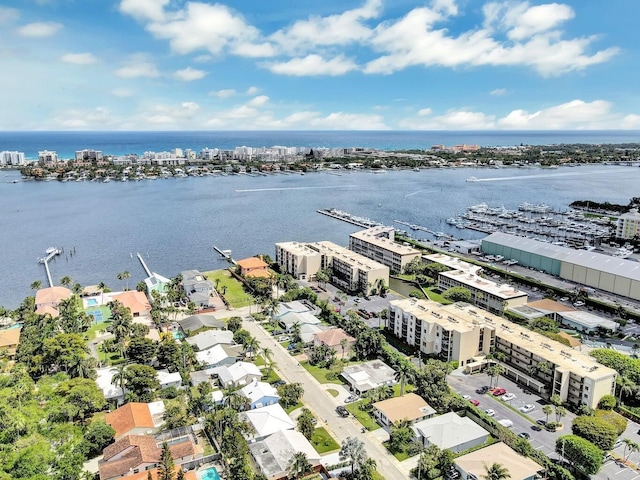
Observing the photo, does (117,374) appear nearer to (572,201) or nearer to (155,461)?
(155,461)

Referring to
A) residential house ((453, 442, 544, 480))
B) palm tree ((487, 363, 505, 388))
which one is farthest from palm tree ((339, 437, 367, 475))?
palm tree ((487, 363, 505, 388))

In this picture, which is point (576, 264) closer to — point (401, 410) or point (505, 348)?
point (505, 348)

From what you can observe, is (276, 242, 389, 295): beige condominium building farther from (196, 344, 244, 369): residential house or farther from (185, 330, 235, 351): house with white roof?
(196, 344, 244, 369): residential house

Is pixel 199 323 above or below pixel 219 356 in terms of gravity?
above

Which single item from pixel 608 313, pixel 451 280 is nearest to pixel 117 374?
pixel 451 280

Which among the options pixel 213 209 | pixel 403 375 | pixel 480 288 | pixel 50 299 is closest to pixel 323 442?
pixel 403 375

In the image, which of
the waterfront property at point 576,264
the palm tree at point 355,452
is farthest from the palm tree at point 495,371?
the waterfront property at point 576,264
